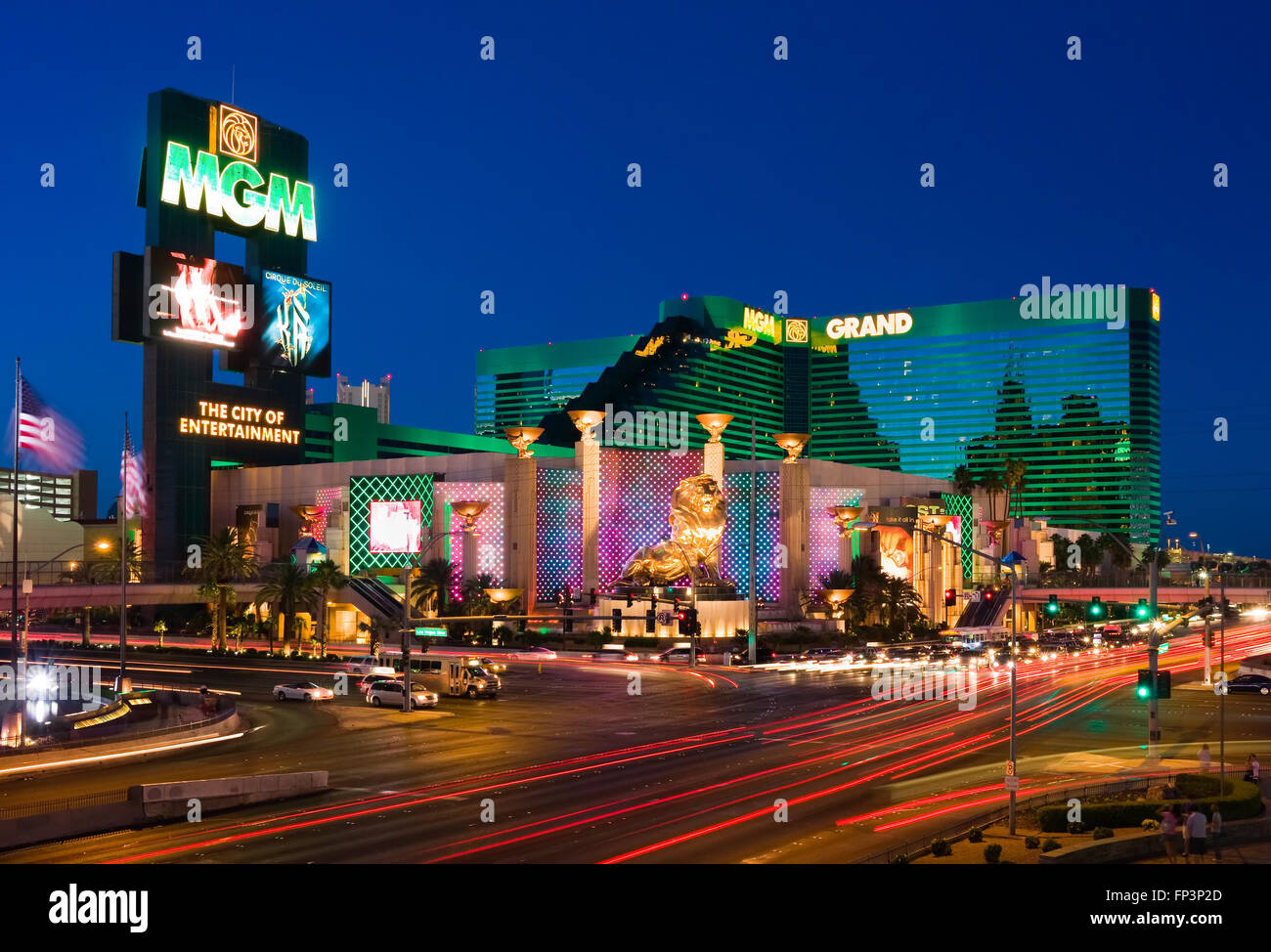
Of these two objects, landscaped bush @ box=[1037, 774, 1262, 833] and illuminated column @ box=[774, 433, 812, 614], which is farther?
illuminated column @ box=[774, 433, 812, 614]

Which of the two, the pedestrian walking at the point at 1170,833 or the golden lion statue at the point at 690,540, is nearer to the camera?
the pedestrian walking at the point at 1170,833

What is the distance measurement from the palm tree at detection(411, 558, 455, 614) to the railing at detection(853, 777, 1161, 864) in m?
66.5

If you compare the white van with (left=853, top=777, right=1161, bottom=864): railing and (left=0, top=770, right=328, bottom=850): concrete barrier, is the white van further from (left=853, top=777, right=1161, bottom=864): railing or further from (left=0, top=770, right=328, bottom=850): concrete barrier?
(left=853, top=777, right=1161, bottom=864): railing

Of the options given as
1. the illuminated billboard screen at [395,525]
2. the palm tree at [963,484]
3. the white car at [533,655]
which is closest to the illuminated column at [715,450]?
the white car at [533,655]

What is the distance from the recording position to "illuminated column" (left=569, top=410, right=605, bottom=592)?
94.4 m

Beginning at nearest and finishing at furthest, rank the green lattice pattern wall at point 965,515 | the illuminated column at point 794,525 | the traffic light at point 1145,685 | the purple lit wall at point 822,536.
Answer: the traffic light at point 1145,685 → the illuminated column at point 794,525 → the purple lit wall at point 822,536 → the green lattice pattern wall at point 965,515

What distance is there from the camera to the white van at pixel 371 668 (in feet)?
205

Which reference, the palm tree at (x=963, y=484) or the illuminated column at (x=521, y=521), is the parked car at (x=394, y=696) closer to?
the illuminated column at (x=521, y=521)

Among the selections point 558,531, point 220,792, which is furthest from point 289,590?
point 220,792

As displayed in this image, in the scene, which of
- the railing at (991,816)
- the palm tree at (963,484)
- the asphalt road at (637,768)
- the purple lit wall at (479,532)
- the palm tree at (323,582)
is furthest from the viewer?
the palm tree at (963,484)

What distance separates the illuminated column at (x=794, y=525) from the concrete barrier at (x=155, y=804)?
220ft

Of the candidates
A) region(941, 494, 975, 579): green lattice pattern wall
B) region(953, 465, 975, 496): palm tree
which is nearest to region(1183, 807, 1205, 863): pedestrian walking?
region(941, 494, 975, 579): green lattice pattern wall

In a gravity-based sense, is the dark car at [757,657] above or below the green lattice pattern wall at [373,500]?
below

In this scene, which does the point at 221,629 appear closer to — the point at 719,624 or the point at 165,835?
the point at 719,624
